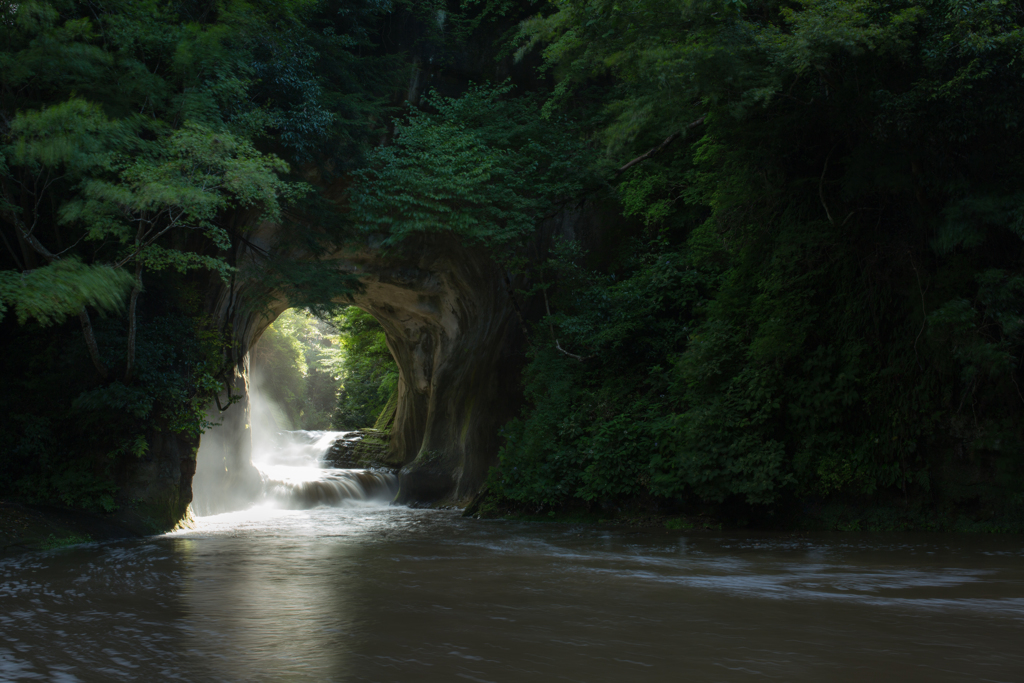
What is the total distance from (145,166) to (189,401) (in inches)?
178

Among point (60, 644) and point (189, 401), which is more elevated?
point (189, 401)

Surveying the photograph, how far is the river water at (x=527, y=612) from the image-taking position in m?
3.53

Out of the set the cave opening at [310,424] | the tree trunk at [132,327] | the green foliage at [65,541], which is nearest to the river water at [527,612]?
the green foliage at [65,541]

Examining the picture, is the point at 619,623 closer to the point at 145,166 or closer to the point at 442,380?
the point at 145,166

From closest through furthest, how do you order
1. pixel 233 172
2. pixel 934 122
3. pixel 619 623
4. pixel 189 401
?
pixel 619 623 < pixel 934 122 < pixel 233 172 < pixel 189 401

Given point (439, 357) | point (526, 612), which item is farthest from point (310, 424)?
point (526, 612)

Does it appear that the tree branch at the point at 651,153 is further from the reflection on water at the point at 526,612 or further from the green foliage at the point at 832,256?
the reflection on water at the point at 526,612

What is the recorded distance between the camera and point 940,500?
952cm

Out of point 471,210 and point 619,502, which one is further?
point 471,210

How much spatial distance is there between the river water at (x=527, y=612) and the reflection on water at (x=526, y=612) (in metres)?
0.02

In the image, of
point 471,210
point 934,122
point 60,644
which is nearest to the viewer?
point 60,644

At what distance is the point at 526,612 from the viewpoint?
483cm

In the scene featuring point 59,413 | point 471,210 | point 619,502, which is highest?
point 471,210

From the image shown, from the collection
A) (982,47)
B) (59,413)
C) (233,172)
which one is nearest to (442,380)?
(59,413)
